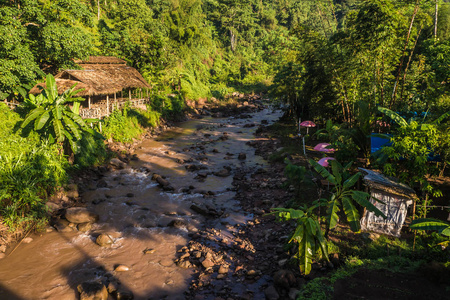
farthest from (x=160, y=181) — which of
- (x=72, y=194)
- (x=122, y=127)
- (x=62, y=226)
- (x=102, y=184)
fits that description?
(x=122, y=127)

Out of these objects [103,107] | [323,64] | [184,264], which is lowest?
[184,264]

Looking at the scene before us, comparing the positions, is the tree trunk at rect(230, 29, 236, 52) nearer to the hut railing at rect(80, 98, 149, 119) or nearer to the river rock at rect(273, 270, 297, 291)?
the hut railing at rect(80, 98, 149, 119)

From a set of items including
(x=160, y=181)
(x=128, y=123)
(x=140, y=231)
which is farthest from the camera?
(x=128, y=123)

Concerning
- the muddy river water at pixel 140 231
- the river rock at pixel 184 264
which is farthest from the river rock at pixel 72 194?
the river rock at pixel 184 264

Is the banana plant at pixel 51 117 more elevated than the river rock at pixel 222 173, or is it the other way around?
the banana plant at pixel 51 117

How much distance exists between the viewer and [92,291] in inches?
298

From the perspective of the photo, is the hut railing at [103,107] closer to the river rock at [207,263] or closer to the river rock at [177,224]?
the river rock at [177,224]

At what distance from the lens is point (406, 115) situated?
1145 cm

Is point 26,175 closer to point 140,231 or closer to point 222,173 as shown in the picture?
point 140,231

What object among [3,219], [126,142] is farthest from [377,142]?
[126,142]

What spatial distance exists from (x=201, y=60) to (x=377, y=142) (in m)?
45.3

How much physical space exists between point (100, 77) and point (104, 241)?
45.6 ft

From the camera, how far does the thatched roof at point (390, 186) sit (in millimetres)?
8617

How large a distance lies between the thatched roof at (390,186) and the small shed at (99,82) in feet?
50.6
